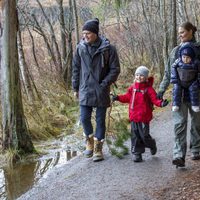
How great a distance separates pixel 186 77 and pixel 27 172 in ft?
11.8

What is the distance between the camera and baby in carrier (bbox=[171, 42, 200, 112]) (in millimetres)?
6309

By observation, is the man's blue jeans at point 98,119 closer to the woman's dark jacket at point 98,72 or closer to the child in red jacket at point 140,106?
the woman's dark jacket at point 98,72

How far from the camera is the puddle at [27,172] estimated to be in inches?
291

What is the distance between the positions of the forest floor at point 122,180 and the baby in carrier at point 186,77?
3.12 feet

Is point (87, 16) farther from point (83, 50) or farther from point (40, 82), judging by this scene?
point (83, 50)

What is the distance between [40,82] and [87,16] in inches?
414

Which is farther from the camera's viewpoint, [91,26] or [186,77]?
[91,26]

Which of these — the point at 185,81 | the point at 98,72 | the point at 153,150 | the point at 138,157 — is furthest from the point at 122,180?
the point at 98,72

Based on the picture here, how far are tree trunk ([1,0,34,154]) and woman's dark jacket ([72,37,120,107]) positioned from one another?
2007mm

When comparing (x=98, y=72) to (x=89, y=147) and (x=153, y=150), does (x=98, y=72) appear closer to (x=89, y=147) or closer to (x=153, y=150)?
(x=89, y=147)

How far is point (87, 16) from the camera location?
25141mm

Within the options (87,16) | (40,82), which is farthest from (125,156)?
(87,16)

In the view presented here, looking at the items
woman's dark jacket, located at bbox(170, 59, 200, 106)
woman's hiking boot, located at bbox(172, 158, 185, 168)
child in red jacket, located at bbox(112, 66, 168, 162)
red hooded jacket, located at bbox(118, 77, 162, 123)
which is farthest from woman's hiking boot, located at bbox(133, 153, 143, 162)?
woman's dark jacket, located at bbox(170, 59, 200, 106)

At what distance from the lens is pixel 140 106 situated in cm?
699
